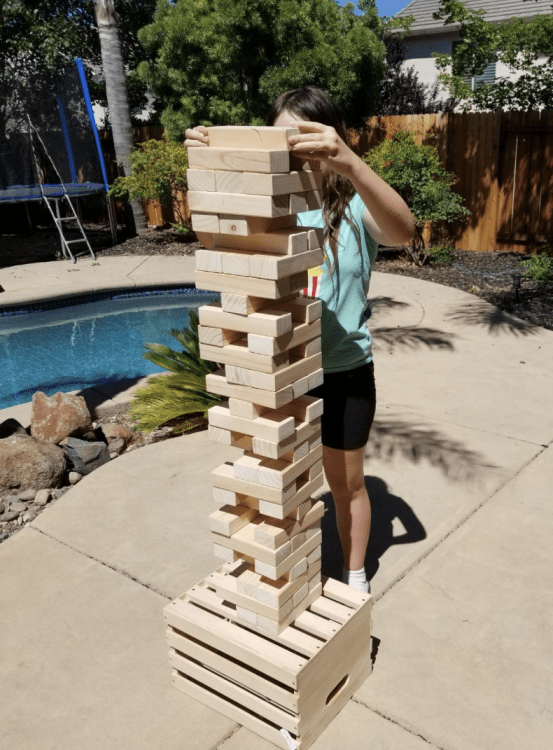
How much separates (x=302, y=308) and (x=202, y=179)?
488 millimetres

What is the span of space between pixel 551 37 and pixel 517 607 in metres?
9.31

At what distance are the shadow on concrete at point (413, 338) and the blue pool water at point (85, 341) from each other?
2.31 meters

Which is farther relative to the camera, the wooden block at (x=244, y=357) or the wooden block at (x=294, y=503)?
the wooden block at (x=294, y=503)

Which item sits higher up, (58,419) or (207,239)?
(207,239)

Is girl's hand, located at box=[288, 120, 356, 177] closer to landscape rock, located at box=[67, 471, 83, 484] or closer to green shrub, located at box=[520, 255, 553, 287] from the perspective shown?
landscape rock, located at box=[67, 471, 83, 484]

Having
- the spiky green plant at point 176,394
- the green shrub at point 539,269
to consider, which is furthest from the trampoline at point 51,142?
the spiky green plant at point 176,394

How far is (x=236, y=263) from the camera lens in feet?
6.69

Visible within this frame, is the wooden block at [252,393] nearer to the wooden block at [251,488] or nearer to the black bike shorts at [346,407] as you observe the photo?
the wooden block at [251,488]

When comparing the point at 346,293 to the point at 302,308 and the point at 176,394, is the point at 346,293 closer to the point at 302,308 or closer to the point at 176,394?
the point at 302,308

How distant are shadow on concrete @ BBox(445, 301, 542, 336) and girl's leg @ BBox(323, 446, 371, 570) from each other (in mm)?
4353

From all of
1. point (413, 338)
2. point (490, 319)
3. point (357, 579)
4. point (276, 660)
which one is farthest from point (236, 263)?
point (490, 319)

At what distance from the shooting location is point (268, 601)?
7.52 feet

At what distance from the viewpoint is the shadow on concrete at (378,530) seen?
323 centimetres

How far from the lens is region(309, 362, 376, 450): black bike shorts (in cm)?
255
